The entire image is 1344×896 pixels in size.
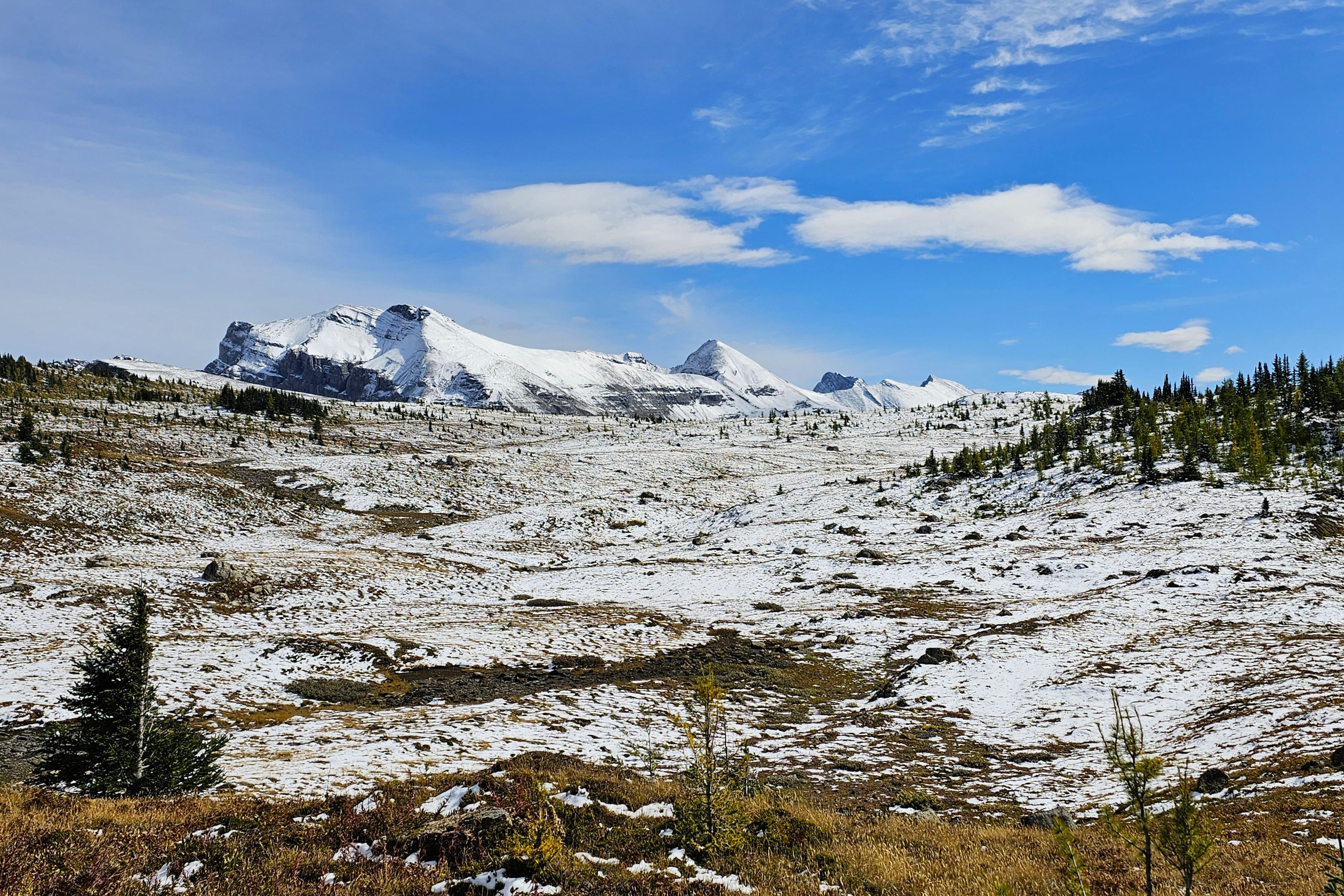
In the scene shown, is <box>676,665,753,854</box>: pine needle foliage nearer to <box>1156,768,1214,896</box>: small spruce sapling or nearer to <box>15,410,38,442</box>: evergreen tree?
<box>1156,768,1214,896</box>: small spruce sapling

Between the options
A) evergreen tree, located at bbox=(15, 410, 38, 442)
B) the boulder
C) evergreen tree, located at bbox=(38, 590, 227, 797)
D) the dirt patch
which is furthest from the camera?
evergreen tree, located at bbox=(15, 410, 38, 442)

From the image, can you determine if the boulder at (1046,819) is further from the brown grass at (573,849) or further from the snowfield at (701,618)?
the snowfield at (701,618)

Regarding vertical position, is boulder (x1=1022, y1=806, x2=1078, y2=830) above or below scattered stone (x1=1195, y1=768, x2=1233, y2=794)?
below

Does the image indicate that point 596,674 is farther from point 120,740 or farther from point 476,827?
point 476,827

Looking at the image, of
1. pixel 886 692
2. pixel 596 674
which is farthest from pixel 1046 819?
pixel 596 674

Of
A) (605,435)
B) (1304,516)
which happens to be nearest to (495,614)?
(1304,516)

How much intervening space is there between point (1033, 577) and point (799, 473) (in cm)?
5986

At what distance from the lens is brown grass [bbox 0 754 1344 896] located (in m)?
8.18

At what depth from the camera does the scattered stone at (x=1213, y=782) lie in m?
12.6

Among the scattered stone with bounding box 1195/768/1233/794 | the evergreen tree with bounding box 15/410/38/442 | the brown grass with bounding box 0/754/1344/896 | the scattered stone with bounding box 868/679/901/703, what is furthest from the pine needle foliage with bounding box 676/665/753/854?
the evergreen tree with bounding box 15/410/38/442

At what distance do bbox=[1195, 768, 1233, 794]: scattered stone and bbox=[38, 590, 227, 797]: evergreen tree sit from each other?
64.9 feet

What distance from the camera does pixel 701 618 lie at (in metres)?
33.7

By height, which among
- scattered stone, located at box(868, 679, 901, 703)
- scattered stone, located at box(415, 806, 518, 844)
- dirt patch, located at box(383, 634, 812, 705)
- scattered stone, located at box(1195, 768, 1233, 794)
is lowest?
dirt patch, located at box(383, 634, 812, 705)

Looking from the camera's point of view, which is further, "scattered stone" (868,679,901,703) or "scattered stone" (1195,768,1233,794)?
"scattered stone" (868,679,901,703)
